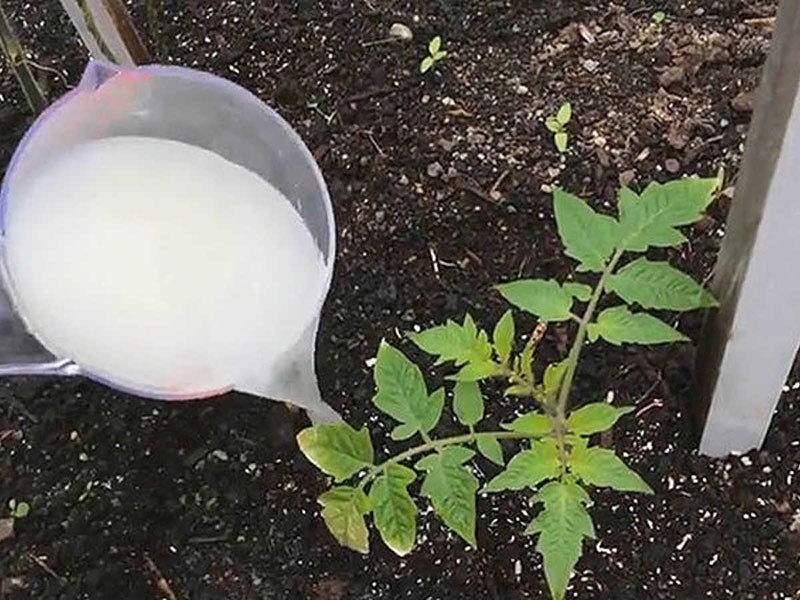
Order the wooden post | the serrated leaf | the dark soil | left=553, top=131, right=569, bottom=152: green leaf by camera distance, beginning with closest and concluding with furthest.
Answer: the wooden post → the serrated leaf → the dark soil → left=553, top=131, right=569, bottom=152: green leaf

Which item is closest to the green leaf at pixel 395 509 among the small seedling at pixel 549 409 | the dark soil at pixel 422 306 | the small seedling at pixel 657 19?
the small seedling at pixel 549 409

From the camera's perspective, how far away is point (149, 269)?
0.83 meters

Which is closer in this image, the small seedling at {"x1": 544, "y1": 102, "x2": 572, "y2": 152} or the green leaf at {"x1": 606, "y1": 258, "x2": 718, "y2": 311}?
the green leaf at {"x1": 606, "y1": 258, "x2": 718, "y2": 311}

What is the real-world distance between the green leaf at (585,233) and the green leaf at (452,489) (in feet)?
0.47

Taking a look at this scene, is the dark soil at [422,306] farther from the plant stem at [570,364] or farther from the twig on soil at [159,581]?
the plant stem at [570,364]

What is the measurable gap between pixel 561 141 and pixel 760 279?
0.36 metres

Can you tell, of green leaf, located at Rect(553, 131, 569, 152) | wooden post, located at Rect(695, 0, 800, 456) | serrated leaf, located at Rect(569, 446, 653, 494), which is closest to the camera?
wooden post, located at Rect(695, 0, 800, 456)

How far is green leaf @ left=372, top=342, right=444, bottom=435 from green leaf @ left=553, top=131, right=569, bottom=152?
37 centimetres

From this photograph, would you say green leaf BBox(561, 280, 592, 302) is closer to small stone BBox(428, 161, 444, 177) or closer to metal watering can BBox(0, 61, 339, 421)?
metal watering can BBox(0, 61, 339, 421)

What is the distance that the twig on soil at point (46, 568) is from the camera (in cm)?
108

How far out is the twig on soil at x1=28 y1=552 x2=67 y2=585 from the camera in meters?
1.08

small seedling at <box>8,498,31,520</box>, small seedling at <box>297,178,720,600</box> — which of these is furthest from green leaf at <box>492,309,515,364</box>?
small seedling at <box>8,498,31,520</box>

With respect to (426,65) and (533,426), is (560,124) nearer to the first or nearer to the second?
(426,65)

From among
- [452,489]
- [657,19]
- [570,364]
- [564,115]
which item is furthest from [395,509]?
[657,19]
